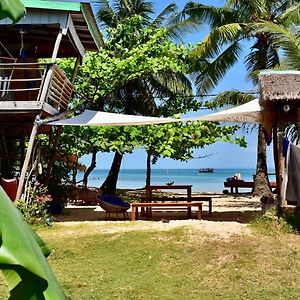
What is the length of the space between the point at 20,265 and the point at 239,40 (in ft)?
55.5

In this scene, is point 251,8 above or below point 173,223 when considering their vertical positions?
above

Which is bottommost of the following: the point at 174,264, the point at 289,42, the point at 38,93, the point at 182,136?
the point at 174,264

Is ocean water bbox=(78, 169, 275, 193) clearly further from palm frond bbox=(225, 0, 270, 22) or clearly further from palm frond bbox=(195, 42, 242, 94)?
palm frond bbox=(225, 0, 270, 22)

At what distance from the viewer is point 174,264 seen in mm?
6156

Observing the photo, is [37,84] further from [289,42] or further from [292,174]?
[289,42]

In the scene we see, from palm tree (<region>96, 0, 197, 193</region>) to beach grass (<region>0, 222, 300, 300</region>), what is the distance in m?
10.3

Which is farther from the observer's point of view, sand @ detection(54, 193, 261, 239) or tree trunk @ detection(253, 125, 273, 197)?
tree trunk @ detection(253, 125, 273, 197)

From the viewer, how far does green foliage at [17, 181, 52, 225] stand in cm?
871

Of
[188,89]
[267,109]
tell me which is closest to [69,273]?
[267,109]

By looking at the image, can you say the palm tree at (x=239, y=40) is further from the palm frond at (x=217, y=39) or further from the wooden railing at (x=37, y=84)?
the wooden railing at (x=37, y=84)

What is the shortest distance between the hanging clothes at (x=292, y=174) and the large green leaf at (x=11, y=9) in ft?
29.0

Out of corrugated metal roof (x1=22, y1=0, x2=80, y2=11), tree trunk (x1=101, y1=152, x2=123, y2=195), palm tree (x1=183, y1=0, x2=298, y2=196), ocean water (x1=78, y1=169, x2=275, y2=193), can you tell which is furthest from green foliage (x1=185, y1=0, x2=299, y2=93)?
ocean water (x1=78, y1=169, x2=275, y2=193)

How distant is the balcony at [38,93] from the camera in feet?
28.9

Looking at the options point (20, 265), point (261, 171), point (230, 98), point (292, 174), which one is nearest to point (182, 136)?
point (292, 174)
